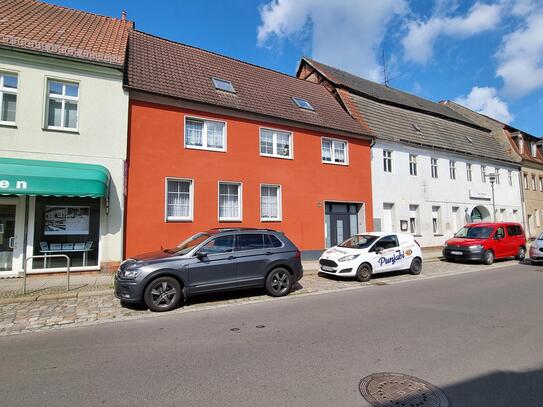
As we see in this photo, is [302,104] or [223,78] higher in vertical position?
[223,78]

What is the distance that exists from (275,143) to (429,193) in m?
11.9

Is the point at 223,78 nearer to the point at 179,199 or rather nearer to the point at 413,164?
the point at 179,199

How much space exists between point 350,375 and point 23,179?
1003 centimetres

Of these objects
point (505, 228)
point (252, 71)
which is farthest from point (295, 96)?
point (505, 228)

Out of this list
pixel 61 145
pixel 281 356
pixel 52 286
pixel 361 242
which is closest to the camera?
pixel 281 356

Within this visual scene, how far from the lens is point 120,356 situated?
4691mm

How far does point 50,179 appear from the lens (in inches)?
390

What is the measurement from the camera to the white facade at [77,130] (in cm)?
1066

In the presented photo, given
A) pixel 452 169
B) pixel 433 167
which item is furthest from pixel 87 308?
pixel 452 169

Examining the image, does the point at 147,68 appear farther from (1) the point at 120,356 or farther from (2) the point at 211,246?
(1) the point at 120,356

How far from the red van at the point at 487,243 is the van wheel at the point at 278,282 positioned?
10.7 metres

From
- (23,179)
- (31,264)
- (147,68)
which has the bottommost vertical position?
(31,264)

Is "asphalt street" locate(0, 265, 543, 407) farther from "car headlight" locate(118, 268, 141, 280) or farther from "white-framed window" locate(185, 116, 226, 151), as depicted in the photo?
"white-framed window" locate(185, 116, 226, 151)

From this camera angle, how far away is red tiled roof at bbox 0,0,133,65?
11.1 m
